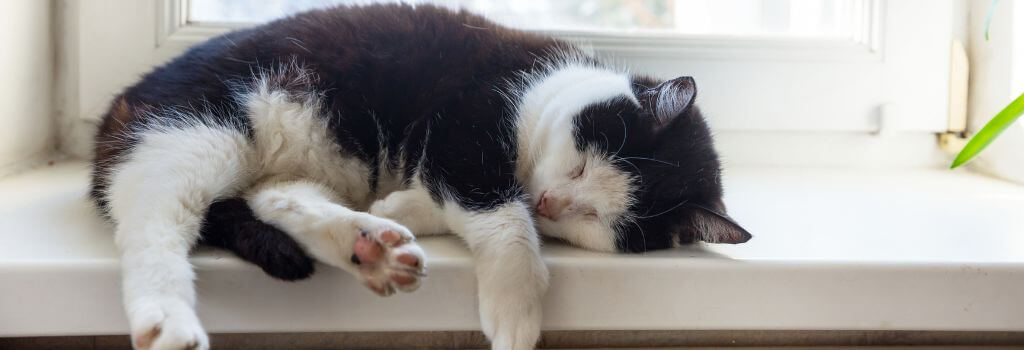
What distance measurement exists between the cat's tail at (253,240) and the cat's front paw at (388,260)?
0.07 m

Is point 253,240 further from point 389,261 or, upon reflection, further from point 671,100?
point 671,100

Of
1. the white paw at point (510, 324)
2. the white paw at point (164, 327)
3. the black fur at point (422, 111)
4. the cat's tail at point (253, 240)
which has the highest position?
the black fur at point (422, 111)

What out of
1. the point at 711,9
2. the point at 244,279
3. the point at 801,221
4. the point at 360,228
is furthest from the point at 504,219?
the point at 711,9

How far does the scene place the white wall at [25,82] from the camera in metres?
1.18

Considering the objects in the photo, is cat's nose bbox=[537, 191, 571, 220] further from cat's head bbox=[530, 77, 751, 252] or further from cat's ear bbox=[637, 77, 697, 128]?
cat's ear bbox=[637, 77, 697, 128]

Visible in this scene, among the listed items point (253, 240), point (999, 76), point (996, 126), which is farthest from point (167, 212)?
point (999, 76)

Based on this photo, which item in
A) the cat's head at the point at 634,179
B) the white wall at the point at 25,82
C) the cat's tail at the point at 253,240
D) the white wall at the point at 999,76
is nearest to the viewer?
the cat's tail at the point at 253,240

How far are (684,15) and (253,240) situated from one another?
0.95 metres

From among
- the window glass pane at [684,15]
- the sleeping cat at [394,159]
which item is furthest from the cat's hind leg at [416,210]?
the window glass pane at [684,15]

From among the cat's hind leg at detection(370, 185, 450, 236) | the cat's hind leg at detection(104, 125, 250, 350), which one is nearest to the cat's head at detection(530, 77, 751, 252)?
the cat's hind leg at detection(370, 185, 450, 236)

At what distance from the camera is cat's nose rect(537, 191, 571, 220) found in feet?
3.14

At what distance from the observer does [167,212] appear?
2.75 ft

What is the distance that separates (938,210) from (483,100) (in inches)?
27.0

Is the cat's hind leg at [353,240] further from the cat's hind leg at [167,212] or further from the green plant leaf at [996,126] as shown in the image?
the green plant leaf at [996,126]
